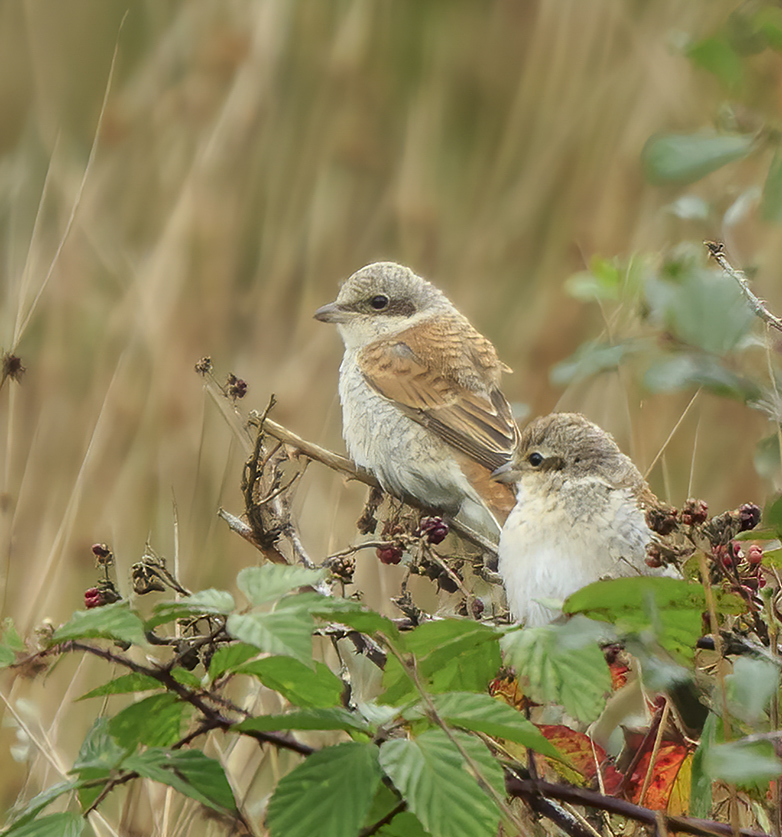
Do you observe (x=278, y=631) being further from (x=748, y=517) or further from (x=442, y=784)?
(x=748, y=517)

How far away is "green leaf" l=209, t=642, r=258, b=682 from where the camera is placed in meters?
0.81

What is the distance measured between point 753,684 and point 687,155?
361 millimetres

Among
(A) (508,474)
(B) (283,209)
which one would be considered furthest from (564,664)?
(B) (283,209)

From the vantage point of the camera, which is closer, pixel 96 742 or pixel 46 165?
pixel 96 742

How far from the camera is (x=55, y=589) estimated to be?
212 cm

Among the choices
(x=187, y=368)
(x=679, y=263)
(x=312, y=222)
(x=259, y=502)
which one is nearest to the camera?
(x=679, y=263)

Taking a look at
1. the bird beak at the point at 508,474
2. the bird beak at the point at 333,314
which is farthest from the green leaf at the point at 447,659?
the bird beak at the point at 333,314

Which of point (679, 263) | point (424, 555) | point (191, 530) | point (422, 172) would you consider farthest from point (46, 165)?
point (679, 263)

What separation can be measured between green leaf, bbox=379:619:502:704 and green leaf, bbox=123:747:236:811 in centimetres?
15

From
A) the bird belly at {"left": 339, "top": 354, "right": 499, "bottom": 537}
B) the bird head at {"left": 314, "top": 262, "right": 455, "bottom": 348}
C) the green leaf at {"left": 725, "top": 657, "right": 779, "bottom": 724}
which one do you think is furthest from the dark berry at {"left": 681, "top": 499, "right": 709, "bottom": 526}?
the bird head at {"left": 314, "top": 262, "right": 455, "bottom": 348}

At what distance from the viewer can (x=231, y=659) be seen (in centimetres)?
81

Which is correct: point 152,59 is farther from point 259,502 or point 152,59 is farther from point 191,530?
point 259,502

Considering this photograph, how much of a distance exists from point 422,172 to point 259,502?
2.11m

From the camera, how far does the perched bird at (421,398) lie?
9.40 feet
